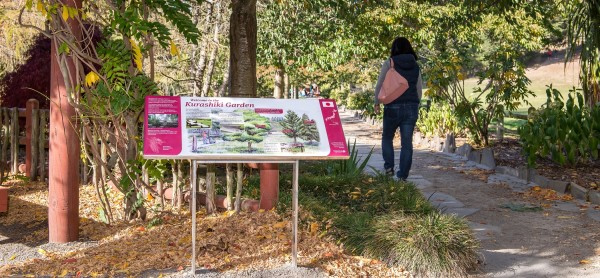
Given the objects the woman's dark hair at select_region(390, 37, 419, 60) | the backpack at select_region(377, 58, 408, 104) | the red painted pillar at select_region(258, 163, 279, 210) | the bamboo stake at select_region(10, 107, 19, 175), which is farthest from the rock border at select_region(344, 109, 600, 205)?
the bamboo stake at select_region(10, 107, 19, 175)

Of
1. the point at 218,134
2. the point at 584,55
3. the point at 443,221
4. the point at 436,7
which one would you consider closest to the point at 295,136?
the point at 218,134

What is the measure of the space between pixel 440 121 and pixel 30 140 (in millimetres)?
8696

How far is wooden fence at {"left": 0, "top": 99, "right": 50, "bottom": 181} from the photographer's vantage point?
9.04 m

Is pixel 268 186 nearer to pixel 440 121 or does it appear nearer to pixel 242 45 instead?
pixel 242 45

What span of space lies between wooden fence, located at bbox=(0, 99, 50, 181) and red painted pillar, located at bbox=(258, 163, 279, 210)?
13.7 feet

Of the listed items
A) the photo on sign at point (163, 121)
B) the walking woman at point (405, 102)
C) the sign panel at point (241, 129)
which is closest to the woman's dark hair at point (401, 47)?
the walking woman at point (405, 102)

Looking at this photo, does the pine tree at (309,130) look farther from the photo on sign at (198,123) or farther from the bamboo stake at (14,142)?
the bamboo stake at (14,142)

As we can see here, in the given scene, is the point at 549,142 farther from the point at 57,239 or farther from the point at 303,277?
the point at 57,239

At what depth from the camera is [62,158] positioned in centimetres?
564

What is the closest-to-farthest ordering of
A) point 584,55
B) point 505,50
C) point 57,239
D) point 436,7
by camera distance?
point 57,239
point 584,55
point 505,50
point 436,7

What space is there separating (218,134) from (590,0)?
24.1 ft

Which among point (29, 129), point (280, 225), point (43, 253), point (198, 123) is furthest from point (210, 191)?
point (29, 129)

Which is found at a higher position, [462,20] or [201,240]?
[462,20]

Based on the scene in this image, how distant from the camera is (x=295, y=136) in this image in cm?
479
